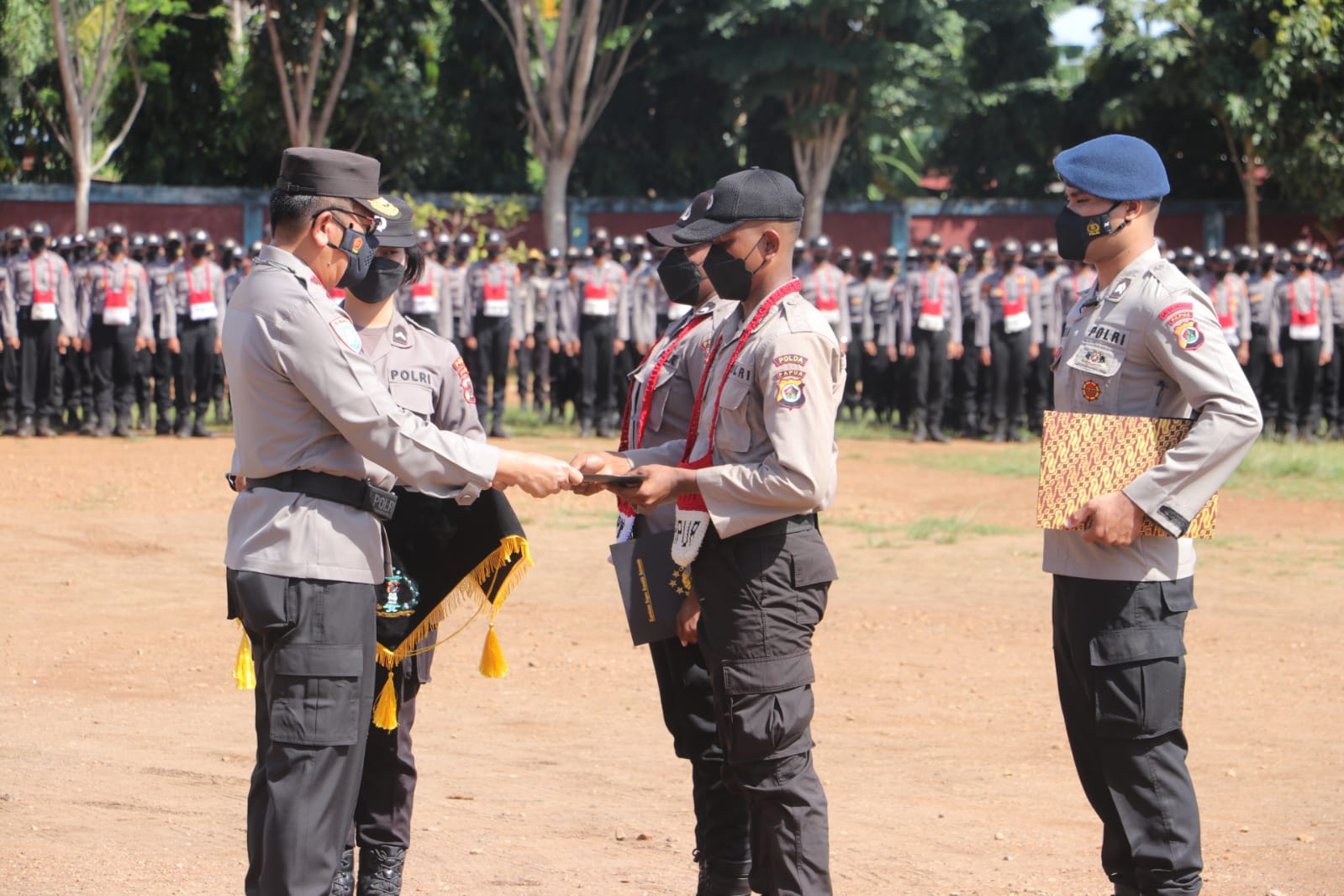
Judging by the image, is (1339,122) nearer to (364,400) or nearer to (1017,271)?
(1017,271)

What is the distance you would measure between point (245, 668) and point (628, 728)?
2.69 m

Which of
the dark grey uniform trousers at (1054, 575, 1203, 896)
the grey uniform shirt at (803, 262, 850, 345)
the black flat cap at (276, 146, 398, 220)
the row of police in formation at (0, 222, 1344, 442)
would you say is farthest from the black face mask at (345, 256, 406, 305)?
the grey uniform shirt at (803, 262, 850, 345)

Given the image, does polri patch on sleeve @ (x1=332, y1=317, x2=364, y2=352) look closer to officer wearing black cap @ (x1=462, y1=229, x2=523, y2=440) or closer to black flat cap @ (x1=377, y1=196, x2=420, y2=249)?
black flat cap @ (x1=377, y1=196, x2=420, y2=249)

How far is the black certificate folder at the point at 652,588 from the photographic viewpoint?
4.45 metres

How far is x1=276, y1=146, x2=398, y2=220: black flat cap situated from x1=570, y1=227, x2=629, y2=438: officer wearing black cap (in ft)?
44.7

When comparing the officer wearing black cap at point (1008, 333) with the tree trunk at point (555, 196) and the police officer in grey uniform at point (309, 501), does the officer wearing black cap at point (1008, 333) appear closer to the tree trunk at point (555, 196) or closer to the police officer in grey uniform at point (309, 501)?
the tree trunk at point (555, 196)

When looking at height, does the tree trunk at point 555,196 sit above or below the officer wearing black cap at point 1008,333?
above

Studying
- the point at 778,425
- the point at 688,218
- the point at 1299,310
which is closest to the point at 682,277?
the point at 688,218

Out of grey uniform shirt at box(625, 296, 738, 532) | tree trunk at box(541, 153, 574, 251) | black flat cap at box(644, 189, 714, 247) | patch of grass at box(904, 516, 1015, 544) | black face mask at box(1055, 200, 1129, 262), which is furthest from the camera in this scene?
tree trunk at box(541, 153, 574, 251)

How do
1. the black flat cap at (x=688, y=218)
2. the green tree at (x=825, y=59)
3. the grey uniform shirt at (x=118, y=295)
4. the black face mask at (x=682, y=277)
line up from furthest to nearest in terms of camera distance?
the green tree at (x=825, y=59) → the grey uniform shirt at (x=118, y=295) → the black face mask at (x=682, y=277) → the black flat cap at (x=688, y=218)

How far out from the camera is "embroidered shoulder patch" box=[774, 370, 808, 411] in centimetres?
400

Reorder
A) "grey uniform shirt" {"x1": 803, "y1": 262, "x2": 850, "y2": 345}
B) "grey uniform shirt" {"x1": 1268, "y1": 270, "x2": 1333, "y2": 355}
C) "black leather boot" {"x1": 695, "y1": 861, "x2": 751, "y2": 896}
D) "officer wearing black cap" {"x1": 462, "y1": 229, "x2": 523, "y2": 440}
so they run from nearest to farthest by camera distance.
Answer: "black leather boot" {"x1": 695, "y1": 861, "x2": 751, "y2": 896}, "grey uniform shirt" {"x1": 803, "y1": 262, "x2": 850, "y2": 345}, "officer wearing black cap" {"x1": 462, "y1": 229, "x2": 523, "y2": 440}, "grey uniform shirt" {"x1": 1268, "y1": 270, "x2": 1333, "y2": 355}

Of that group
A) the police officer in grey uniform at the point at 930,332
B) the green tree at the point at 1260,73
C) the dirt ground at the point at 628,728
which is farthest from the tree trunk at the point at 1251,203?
the dirt ground at the point at 628,728

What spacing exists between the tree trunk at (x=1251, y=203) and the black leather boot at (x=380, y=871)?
24322 mm
